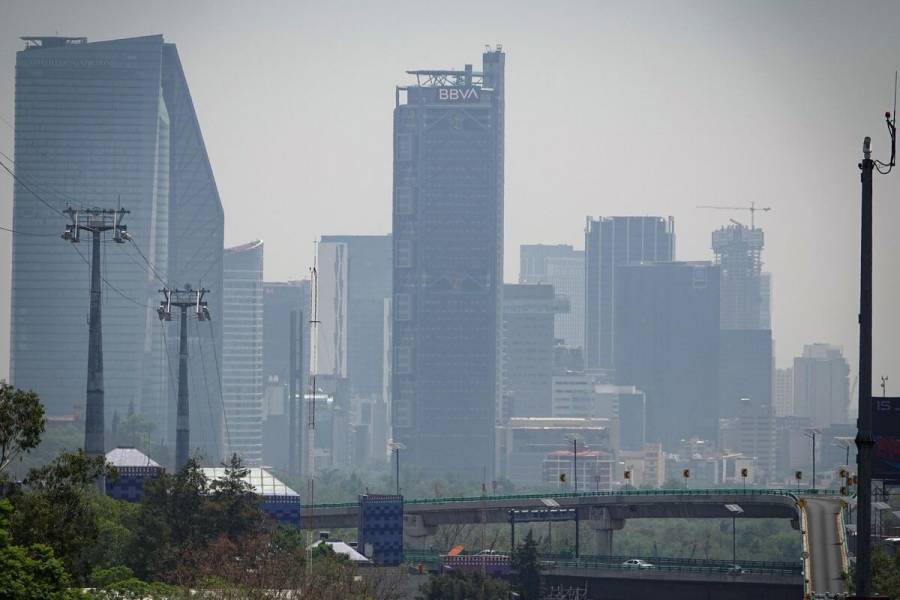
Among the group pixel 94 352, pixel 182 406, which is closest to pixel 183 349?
pixel 182 406

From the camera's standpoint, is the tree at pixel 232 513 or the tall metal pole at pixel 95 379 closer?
the tree at pixel 232 513

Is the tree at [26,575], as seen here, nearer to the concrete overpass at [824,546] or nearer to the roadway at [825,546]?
the concrete overpass at [824,546]

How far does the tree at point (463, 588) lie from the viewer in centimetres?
15312

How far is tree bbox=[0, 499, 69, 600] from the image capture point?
65.8 meters

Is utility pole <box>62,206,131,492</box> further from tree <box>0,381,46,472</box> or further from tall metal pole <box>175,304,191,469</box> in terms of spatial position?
tree <box>0,381,46,472</box>

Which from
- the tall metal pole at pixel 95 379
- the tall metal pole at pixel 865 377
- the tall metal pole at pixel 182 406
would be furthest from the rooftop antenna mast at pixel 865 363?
the tall metal pole at pixel 182 406

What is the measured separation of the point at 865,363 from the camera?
50.1 metres

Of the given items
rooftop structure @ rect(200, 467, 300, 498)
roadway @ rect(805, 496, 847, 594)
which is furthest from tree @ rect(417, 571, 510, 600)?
rooftop structure @ rect(200, 467, 300, 498)

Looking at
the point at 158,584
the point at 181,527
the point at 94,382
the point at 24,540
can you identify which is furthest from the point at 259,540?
the point at 24,540

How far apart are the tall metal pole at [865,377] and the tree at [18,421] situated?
136 feet

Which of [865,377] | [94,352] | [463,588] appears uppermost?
[94,352]

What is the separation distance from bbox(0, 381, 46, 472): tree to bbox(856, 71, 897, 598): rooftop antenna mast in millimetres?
41321

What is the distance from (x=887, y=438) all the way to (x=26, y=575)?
283 ft

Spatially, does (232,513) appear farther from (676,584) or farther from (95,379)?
(676,584)
